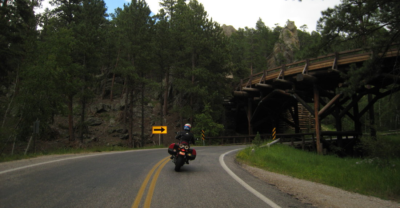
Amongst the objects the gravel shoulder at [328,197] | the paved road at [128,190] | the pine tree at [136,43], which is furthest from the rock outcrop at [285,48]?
the paved road at [128,190]

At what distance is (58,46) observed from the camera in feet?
74.3

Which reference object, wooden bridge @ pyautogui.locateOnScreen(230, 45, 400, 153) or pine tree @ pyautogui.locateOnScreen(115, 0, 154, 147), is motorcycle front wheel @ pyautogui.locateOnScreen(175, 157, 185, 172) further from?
pine tree @ pyautogui.locateOnScreen(115, 0, 154, 147)

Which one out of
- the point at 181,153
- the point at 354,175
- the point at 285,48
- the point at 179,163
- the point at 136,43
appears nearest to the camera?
the point at 179,163

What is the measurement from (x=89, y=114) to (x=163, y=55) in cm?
1632

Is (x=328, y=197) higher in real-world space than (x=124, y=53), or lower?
lower

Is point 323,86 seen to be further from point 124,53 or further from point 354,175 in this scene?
point 124,53

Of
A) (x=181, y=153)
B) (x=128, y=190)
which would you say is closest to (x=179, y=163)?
(x=181, y=153)

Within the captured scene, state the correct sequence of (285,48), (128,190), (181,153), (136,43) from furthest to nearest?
(285,48)
(136,43)
(181,153)
(128,190)

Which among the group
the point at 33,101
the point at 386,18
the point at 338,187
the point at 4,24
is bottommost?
the point at 338,187

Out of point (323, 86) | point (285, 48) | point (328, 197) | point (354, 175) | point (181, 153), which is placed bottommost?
point (354, 175)

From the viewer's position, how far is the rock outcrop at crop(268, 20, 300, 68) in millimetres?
58594

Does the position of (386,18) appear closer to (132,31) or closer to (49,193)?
(49,193)

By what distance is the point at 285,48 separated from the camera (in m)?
61.8

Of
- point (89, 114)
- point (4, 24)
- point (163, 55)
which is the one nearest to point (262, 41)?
point (163, 55)
